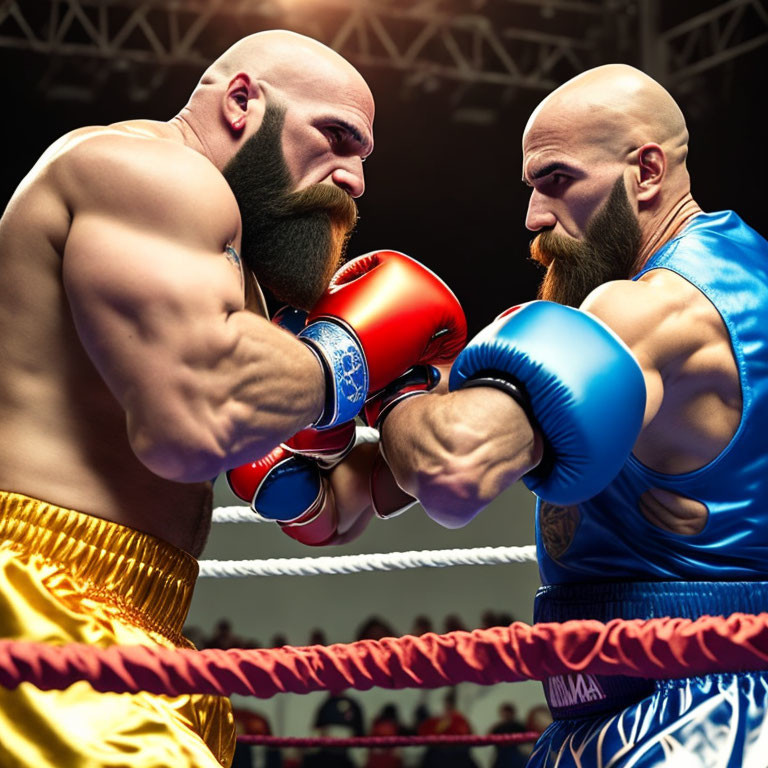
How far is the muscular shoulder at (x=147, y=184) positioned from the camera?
120cm

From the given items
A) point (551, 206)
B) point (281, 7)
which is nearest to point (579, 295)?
point (551, 206)

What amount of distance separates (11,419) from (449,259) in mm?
5165

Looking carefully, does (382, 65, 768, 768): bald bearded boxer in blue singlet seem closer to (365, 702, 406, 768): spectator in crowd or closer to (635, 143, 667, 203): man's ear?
(635, 143, 667, 203): man's ear

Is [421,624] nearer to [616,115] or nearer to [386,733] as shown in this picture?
[386,733]

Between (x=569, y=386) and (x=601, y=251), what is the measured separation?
0.47 metres

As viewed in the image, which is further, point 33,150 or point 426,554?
point 33,150

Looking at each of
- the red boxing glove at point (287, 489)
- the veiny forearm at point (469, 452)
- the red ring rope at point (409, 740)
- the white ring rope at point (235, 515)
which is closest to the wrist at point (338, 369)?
the veiny forearm at point (469, 452)

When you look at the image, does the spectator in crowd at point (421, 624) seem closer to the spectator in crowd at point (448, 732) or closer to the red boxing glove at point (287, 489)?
the spectator in crowd at point (448, 732)

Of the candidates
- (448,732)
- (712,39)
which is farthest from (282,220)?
(712,39)

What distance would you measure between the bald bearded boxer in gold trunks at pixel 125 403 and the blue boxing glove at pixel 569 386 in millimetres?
233

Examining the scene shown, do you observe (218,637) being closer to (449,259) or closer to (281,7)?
(449,259)

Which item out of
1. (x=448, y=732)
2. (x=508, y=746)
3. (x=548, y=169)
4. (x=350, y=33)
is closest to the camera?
(x=548, y=169)

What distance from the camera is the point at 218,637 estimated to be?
6207 mm

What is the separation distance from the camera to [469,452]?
1196mm
